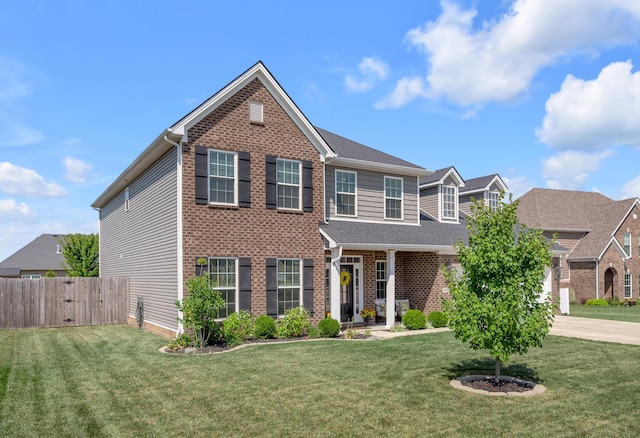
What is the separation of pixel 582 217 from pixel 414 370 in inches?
1303

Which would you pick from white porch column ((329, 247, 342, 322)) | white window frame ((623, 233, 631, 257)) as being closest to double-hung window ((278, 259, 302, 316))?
white porch column ((329, 247, 342, 322))

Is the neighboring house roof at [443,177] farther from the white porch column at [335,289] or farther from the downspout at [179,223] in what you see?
the downspout at [179,223]

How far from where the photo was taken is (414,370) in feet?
36.4

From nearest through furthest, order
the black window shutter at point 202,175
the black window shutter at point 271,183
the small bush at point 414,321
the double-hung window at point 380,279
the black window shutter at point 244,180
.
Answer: the black window shutter at point 202,175, the black window shutter at point 244,180, the black window shutter at point 271,183, the small bush at point 414,321, the double-hung window at point 380,279

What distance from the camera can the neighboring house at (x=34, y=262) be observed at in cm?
4562

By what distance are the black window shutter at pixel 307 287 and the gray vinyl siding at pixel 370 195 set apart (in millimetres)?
2602

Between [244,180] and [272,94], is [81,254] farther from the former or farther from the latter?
[272,94]

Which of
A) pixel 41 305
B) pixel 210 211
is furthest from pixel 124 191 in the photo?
pixel 210 211

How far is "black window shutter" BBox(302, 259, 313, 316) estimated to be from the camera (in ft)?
56.5

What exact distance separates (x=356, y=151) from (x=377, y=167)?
4.32ft

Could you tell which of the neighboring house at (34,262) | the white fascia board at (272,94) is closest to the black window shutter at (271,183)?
the white fascia board at (272,94)

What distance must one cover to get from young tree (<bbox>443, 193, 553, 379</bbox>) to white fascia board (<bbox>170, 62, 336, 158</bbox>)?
9510 mm

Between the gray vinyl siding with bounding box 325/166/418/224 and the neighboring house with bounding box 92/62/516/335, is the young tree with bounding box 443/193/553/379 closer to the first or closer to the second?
the neighboring house with bounding box 92/62/516/335

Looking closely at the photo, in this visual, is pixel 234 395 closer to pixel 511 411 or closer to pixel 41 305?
pixel 511 411
